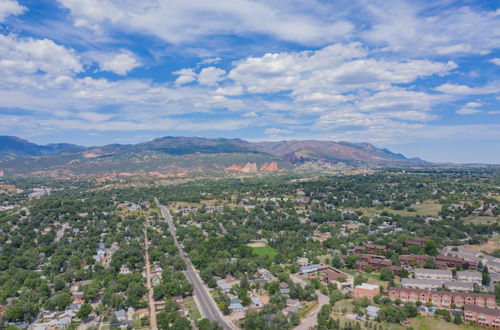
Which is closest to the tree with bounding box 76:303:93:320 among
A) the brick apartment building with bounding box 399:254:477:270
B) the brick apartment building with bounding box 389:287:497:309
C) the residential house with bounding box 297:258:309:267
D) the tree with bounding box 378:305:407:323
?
the residential house with bounding box 297:258:309:267

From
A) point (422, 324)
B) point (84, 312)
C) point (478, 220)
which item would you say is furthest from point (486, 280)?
point (84, 312)

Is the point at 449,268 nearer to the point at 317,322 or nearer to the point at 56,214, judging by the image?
the point at 317,322

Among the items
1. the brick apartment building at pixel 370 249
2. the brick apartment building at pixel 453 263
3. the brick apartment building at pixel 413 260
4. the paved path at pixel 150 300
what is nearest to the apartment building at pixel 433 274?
the brick apartment building at pixel 453 263

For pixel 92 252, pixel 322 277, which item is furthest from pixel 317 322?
pixel 92 252

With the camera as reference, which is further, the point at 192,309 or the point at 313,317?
the point at 192,309

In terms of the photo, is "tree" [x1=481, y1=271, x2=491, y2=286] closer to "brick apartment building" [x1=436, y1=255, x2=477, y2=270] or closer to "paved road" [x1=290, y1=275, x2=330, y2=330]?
"brick apartment building" [x1=436, y1=255, x2=477, y2=270]

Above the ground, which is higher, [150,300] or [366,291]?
[366,291]

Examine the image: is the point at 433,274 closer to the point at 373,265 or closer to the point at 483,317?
the point at 373,265
